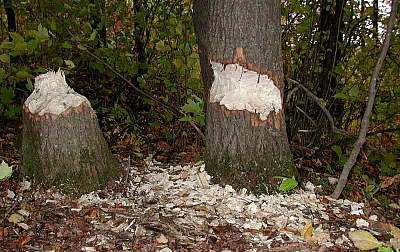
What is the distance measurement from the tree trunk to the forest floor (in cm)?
16

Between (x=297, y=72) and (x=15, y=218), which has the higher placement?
(x=297, y=72)

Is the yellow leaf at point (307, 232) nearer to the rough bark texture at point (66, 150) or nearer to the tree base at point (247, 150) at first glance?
the tree base at point (247, 150)

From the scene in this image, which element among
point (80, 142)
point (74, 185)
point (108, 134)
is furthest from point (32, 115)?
point (108, 134)

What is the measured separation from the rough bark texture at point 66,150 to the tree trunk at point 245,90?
76 cm

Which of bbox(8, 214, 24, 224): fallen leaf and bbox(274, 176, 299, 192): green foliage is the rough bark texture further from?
bbox(274, 176, 299, 192): green foliage

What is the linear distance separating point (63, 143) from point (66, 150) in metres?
0.05

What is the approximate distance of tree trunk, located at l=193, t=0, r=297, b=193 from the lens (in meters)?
2.39

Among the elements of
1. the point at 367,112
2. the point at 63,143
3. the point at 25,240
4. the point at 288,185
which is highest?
the point at 367,112

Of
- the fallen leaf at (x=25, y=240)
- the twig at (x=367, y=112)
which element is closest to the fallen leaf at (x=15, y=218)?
the fallen leaf at (x=25, y=240)

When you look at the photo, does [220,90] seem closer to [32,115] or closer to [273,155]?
[273,155]

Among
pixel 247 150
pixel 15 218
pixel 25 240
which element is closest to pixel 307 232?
pixel 247 150

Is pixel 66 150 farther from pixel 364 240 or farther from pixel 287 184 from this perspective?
pixel 364 240

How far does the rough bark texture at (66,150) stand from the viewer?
2393mm

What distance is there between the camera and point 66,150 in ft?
7.90
